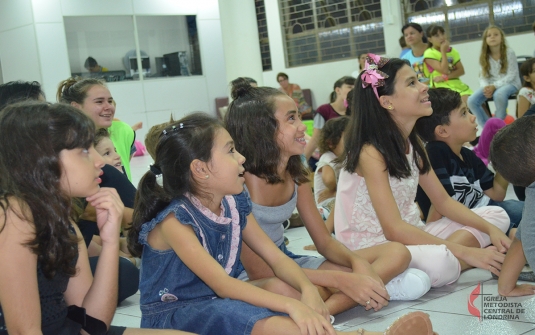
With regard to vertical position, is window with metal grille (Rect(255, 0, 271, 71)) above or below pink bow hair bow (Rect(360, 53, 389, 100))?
above

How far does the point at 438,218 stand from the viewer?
2809 mm

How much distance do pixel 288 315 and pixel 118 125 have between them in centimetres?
247

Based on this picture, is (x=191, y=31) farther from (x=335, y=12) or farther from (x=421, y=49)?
(x=421, y=49)

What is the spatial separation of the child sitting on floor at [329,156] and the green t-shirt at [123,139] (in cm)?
116

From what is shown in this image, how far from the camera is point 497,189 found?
2996mm

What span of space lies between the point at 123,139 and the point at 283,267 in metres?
2.08

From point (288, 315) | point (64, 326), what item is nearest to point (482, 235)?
point (288, 315)

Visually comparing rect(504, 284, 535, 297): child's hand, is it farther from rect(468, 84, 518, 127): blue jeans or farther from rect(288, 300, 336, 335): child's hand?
rect(468, 84, 518, 127): blue jeans

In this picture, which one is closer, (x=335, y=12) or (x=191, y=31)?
(x=335, y=12)

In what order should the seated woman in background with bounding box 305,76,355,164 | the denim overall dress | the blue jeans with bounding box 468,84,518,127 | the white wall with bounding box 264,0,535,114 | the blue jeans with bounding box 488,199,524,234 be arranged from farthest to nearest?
the white wall with bounding box 264,0,535,114 → the blue jeans with bounding box 468,84,518,127 → the seated woman in background with bounding box 305,76,355,164 → the blue jeans with bounding box 488,199,524,234 → the denim overall dress

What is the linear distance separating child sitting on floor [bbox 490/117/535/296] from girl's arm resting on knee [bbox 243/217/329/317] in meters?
0.63

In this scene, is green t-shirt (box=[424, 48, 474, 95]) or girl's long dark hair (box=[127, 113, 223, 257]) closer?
girl's long dark hair (box=[127, 113, 223, 257])

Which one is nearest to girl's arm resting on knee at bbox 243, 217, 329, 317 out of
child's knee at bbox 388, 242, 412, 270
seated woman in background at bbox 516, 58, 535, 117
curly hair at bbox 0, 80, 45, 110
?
child's knee at bbox 388, 242, 412, 270

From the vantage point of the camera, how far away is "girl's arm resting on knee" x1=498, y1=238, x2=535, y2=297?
2.02 meters
